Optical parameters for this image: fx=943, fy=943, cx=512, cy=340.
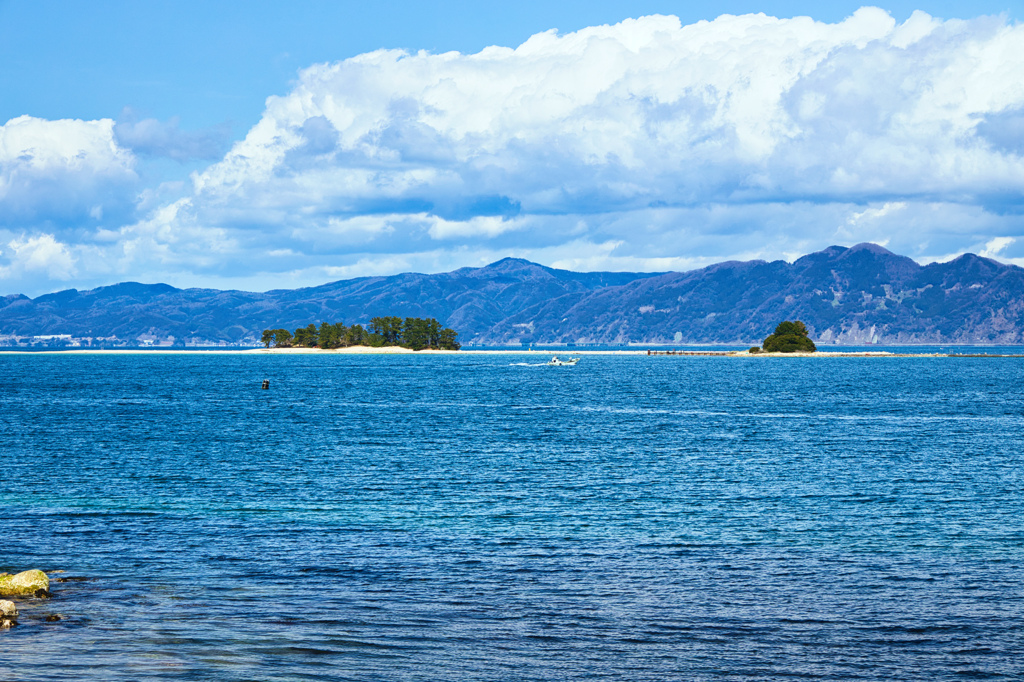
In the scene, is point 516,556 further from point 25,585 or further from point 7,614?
point 7,614

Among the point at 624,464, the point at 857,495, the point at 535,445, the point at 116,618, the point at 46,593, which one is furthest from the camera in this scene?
the point at 535,445

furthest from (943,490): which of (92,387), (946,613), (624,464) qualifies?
(92,387)

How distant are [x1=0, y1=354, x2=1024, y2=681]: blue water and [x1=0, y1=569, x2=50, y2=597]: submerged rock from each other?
2.89 feet

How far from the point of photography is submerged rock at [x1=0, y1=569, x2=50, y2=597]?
2998cm

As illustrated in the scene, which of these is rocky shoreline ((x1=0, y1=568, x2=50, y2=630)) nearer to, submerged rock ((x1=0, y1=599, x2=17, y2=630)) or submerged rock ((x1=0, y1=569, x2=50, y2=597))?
submerged rock ((x1=0, y1=569, x2=50, y2=597))

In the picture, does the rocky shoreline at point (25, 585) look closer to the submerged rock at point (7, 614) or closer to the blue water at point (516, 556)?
the blue water at point (516, 556)

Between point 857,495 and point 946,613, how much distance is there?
23.4 meters

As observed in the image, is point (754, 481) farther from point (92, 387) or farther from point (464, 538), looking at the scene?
point (92, 387)

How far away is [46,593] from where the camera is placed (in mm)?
30391

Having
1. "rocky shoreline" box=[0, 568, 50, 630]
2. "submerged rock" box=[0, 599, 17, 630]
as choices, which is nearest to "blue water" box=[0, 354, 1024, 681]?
"submerged rock" box=[0, 599, 17, 630]

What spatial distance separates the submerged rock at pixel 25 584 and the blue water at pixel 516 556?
0.88m

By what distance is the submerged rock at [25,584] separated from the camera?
30.0 m

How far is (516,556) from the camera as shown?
3712cm

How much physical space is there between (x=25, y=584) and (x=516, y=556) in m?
17.2
